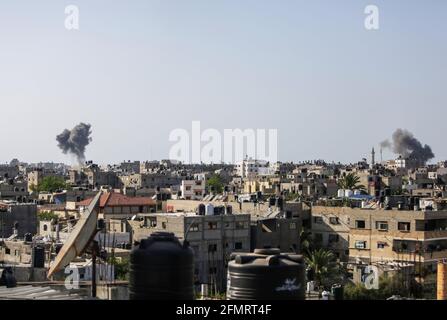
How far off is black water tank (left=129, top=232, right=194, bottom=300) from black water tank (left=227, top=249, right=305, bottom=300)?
63cm

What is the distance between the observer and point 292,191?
245 ft

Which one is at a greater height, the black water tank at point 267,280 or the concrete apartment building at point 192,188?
the concrete apartment building at point 192,188

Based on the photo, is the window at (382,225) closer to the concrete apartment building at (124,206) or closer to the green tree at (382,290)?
the green tree at (382,290)

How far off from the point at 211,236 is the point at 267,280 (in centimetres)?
2478

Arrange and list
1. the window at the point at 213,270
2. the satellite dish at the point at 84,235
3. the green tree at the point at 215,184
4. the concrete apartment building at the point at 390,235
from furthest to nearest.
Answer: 1. the green tree at the point at 215,184
2. the concrete apartment building at the point at 390,235
3. the window at the point at 213,270
4. the satellite dish at the point at 84,235

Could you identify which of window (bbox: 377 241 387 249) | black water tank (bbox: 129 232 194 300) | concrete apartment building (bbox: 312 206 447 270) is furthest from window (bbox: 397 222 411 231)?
black water tank (bbox: 129 232 194 300)

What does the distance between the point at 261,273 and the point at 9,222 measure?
37.2m

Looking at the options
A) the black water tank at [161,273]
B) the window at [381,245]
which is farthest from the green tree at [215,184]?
the black water tank at [161,273]

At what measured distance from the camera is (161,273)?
36.4ft

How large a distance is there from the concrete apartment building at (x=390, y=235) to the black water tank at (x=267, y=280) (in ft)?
81.6

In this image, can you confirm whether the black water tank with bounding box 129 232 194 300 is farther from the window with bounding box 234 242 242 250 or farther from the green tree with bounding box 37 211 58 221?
the green tree with bounding box 37 211 58 221

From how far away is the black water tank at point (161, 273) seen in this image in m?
11.0

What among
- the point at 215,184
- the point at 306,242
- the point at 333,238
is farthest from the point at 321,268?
the point at 215,184

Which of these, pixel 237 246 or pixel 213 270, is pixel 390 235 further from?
pixel 213 270
